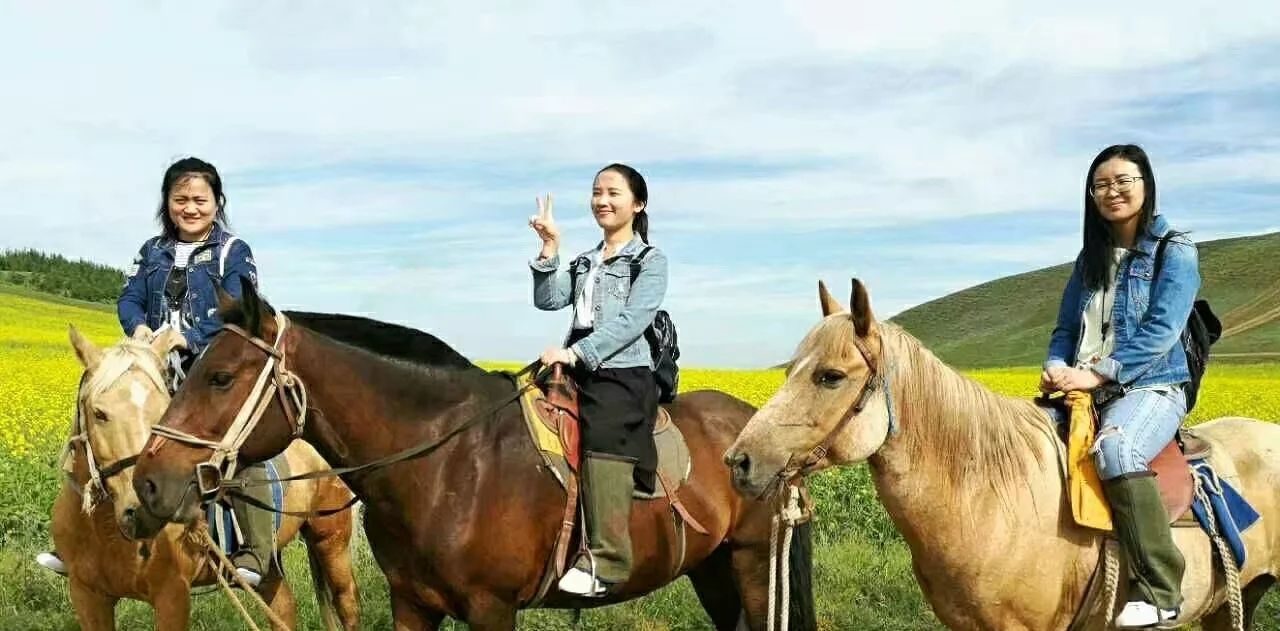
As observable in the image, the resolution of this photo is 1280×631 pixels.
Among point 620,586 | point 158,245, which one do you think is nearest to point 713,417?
point 620,586

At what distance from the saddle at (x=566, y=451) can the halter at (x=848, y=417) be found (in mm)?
1368

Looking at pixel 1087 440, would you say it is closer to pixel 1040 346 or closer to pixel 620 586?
pixel 620 586

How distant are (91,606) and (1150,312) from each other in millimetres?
5012

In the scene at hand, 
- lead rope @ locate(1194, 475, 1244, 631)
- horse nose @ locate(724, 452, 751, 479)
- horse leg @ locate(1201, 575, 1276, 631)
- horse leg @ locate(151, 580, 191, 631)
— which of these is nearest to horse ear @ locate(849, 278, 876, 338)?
horse nose @ locate(724, 452, 751, 479)

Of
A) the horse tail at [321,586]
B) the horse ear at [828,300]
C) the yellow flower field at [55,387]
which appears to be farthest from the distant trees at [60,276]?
the horse ear at [828,300]

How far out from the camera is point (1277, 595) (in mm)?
7398

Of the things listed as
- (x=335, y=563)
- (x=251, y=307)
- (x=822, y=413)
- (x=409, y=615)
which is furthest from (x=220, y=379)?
(x=335, y=563)

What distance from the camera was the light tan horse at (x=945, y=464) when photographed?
11.8ft

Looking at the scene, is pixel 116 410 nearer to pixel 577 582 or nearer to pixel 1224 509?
pixel 577 582

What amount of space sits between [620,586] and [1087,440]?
214 centimetres

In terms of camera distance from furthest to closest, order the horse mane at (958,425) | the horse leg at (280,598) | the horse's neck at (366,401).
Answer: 1. the horse leg at (280,598)
2. the horse's neck at (366,401)
3. the horse mane at (958,425)

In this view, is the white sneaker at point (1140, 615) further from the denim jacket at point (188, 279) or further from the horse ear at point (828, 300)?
the denim jacket at point (188, 279)

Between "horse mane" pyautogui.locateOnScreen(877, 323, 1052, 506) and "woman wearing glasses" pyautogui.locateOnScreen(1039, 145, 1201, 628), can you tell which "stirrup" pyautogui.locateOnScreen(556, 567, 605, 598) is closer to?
"horse mane" pyautogui.locateOnScreen(877, 323, 1052, 506)

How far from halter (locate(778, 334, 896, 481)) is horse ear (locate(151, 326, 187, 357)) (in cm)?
288
